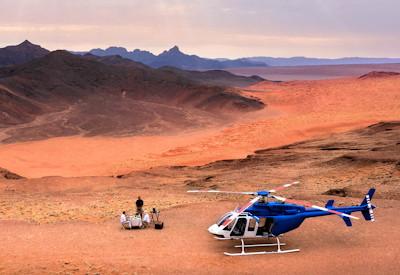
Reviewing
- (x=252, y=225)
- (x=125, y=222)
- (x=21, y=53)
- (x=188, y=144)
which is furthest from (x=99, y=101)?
(x=21, y=53)

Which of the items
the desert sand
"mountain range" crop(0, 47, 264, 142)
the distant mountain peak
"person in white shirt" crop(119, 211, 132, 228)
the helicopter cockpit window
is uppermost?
the distant mountain peak

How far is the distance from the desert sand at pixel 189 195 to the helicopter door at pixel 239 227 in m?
0.81

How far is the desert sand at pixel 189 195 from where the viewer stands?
50.2 feet

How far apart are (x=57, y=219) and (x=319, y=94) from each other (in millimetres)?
73174

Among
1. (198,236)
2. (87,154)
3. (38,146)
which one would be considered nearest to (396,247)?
(198,236)

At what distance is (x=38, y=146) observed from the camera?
4847 centimetres

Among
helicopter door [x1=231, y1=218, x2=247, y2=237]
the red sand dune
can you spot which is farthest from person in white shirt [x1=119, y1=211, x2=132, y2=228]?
the red sand dune

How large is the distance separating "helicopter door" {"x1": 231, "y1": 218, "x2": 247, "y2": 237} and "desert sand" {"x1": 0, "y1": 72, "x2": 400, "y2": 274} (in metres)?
0.81

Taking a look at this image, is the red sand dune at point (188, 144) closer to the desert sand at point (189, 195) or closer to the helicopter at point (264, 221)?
the desert sand at point (189, 195)

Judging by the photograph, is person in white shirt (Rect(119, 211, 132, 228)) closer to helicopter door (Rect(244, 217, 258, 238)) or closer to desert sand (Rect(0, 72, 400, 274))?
desert sand (Rect(0, 72, 400, 274))

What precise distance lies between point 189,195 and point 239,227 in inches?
359

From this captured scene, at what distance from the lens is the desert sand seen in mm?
15312

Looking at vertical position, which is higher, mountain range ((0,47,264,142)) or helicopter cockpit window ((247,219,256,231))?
mountain range ((0,47,264,142))

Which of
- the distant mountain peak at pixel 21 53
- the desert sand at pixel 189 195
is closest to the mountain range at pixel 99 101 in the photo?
the desert sand at pixel 189 195
